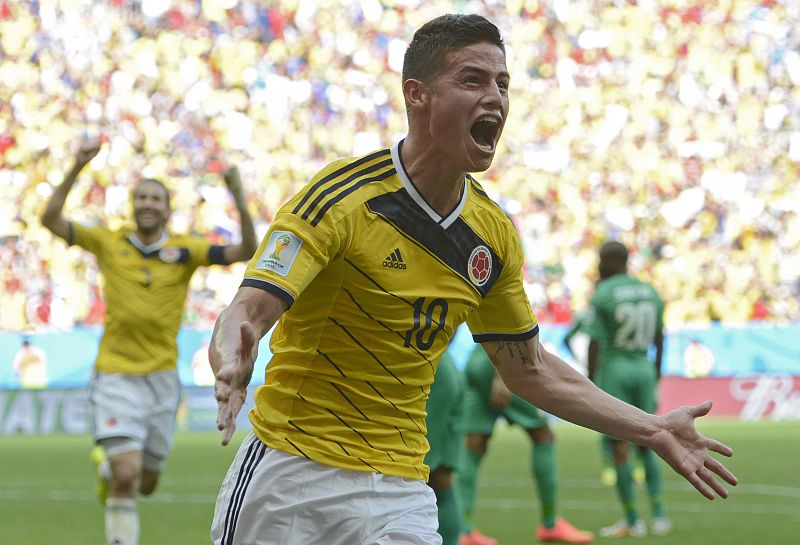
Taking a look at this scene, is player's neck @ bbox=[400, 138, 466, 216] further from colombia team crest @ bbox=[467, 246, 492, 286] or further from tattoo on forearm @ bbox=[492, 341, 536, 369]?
tattoo on forearm @ bbox=[492, 341, 536, 369]

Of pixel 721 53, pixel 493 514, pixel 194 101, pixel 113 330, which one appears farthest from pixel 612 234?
pixel 113 330

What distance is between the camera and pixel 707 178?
26.2m

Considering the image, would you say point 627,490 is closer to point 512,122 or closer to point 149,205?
point 149,205

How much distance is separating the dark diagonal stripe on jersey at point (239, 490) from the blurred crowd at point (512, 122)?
19.7 metres

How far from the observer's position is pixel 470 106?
3439mm

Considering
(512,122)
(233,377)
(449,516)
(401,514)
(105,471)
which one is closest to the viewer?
(233,377)

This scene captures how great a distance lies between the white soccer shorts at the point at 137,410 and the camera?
7.75 meters

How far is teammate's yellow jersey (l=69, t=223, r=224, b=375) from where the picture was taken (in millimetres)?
8094

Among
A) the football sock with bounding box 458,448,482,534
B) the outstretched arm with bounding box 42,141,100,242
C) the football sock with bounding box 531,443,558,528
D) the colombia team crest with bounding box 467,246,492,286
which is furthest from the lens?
the football sock with bounding box 531,443,558,528

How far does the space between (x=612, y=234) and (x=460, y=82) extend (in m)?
22.3

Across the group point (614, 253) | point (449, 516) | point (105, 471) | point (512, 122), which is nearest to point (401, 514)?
point (449, 516)

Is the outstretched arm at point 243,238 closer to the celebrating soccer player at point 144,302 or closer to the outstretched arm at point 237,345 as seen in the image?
the celebrating soccer player at point 144,302

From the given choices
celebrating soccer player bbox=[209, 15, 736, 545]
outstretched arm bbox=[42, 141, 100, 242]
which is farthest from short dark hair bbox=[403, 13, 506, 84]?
outstretched arm bbox=[42, 141, 100, 242]

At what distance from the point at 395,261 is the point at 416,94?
48 cm
